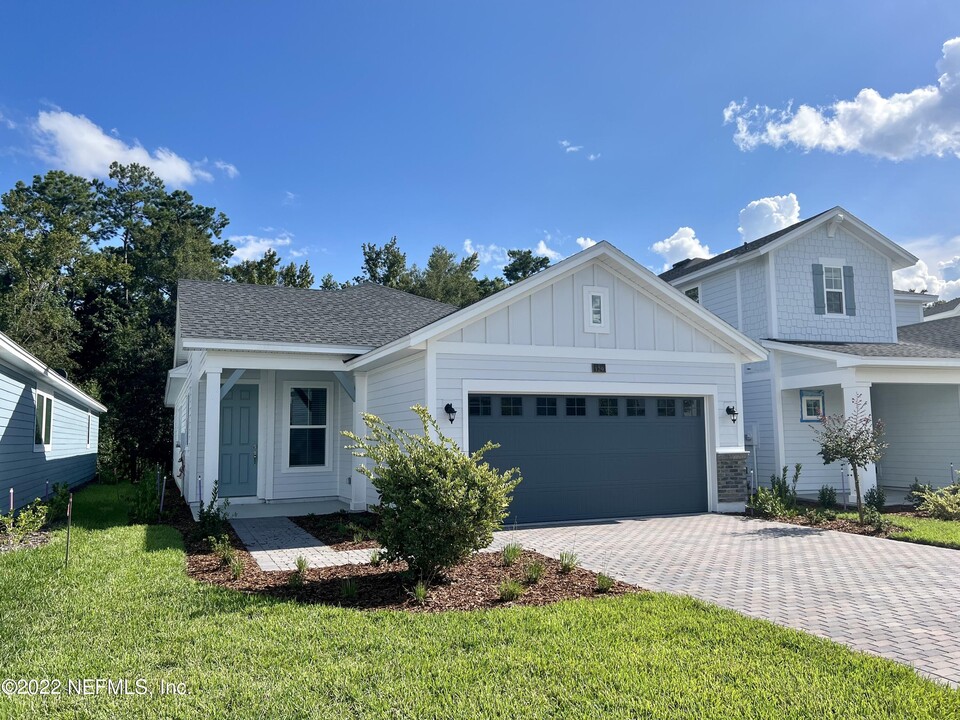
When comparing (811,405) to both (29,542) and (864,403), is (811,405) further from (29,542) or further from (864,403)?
(29,542)

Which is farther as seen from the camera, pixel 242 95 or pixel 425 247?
pixel 425 247

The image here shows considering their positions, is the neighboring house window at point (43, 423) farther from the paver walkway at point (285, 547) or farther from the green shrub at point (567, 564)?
the green shrub at point (567, 564)

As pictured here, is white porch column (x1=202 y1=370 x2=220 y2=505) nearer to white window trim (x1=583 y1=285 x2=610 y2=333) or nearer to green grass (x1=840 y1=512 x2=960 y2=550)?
white window trim (x1=583 y1=285 x2=610 y2=333)

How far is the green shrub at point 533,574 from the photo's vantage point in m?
6.86

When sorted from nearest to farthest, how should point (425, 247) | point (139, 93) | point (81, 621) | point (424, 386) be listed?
1. point (81, 621)
2. point (424, 386)
3. point (139, 93)
4. point (425, 247)

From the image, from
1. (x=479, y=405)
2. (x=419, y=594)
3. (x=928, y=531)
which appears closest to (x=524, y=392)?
(x=479, y=405)

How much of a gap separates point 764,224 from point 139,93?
18455 mm

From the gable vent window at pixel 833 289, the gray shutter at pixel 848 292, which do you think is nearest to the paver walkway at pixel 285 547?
the gable vent window at pixel 833 289

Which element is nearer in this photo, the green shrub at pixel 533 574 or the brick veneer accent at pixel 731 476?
the green shrub at pixel 533 574

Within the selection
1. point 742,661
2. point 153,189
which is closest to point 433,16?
point 742,661

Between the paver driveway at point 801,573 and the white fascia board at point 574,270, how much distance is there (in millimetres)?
3307

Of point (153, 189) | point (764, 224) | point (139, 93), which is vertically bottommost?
point (764, 224)

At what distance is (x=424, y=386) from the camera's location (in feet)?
35.3

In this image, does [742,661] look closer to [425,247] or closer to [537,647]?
[537,647]
